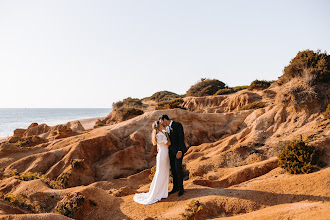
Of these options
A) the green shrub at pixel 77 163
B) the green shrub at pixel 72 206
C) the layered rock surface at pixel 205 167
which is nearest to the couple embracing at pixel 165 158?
the layered rock surface at pixel 205 167

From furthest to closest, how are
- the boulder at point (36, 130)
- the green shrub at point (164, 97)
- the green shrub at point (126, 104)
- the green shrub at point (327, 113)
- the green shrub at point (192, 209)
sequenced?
the green shrub at point (164, 97) < the green shrub at point (126, 104) < the boulder at point (36, 130) < the green shrub at point (327, 113) < the green shrub at point (192, 209)

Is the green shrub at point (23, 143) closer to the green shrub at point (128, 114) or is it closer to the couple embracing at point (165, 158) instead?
the green shrub at point (128, 114)

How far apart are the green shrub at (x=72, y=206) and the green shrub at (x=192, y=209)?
10.5 feet

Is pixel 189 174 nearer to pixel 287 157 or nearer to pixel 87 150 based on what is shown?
pixel 287 157

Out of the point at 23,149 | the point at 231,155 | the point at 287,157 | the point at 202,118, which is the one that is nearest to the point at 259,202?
the point at 287,157

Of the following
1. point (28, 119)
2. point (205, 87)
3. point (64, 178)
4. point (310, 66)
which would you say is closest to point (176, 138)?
point (64, 178)

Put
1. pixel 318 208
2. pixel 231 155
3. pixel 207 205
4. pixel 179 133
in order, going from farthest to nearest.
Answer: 1. pixel 231 155
2. pixel 179 133
3. pixel 207 205
4. pixel 318 208

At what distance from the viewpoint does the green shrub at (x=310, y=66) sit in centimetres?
1562

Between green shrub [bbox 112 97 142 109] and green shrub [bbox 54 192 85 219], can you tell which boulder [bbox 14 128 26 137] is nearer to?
green shrub [bbox 112 97 142 109]

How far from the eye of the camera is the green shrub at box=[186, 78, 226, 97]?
141 feet

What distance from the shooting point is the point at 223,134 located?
21.0m

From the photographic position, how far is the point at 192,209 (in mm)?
6863

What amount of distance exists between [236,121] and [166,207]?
14753mm

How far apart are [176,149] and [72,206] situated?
3491 millimetres
